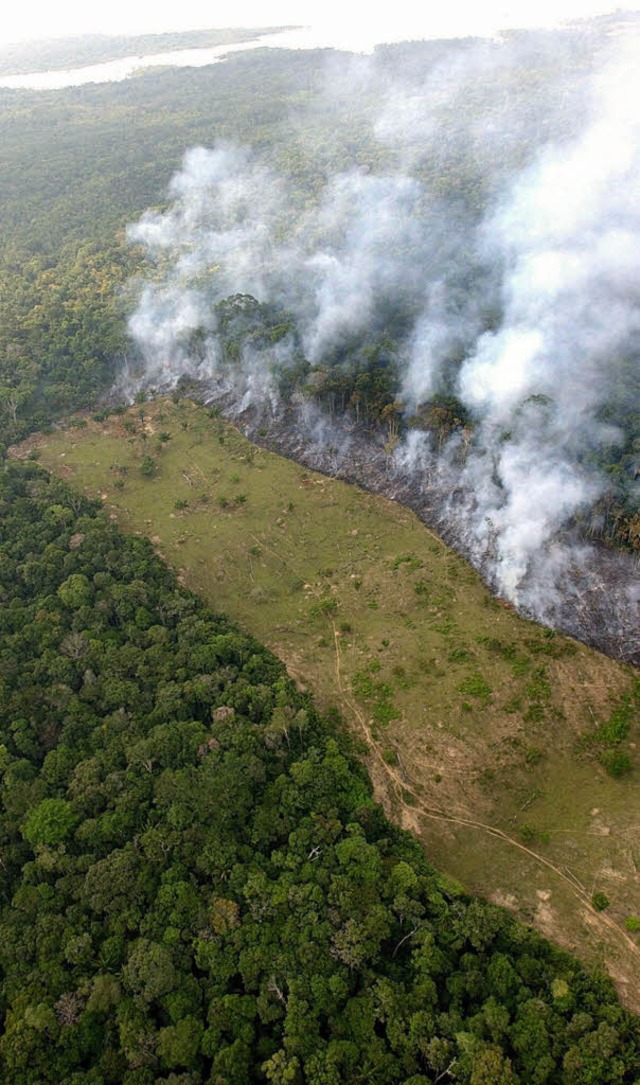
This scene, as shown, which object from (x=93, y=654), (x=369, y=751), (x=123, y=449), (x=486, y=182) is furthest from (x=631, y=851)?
(x=486, y=182)

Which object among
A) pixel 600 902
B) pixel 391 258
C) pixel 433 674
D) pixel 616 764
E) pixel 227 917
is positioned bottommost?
pixel 600 902

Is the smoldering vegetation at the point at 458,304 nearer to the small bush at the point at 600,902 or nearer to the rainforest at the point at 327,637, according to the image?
the rainforest at the point at 327,637

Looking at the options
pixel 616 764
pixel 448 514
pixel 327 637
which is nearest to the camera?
pixel 616 764

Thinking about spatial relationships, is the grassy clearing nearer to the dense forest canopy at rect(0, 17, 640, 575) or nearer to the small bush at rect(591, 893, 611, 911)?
the small bush at rect(591, 893, 611, 911)

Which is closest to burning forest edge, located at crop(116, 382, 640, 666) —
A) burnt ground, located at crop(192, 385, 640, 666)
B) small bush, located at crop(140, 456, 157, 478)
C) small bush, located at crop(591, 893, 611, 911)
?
burnt ground, located at crop(192, 385, 640, 666)

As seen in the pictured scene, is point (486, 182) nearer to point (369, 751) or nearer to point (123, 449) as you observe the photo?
point (123, 449)

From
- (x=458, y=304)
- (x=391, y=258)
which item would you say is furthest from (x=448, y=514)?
(x=391, y=258)

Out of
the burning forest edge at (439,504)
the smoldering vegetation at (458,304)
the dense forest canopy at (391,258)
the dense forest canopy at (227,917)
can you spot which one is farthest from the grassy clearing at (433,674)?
the dense forest canopy at (391,258)

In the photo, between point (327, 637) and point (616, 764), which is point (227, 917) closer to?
point (327, 637)
